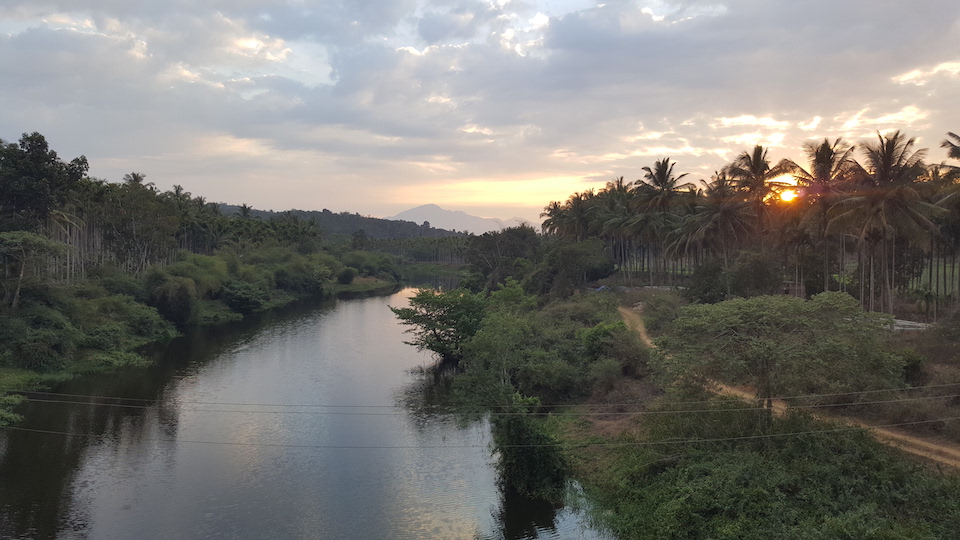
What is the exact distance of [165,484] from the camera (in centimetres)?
2369

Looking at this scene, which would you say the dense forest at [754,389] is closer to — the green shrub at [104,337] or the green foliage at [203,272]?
the green shrub at [104,337]

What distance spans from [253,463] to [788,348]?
69.0ft

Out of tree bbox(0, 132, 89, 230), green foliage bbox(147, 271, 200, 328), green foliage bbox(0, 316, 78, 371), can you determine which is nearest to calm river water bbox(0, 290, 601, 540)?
green foliage bbox(0, 316, 78, 371)

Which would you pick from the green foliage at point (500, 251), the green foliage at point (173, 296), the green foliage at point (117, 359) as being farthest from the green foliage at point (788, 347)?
the green foliage at point (500, 251)

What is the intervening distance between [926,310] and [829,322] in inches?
840

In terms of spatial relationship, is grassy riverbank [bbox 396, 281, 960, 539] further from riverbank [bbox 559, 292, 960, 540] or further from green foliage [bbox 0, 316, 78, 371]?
green foliage [bbox 0, 316, 78, 371]

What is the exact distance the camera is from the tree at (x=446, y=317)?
42906mm

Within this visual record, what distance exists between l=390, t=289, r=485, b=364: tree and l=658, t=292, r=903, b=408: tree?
2189cm

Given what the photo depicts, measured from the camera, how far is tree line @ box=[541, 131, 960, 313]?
31.3 meters

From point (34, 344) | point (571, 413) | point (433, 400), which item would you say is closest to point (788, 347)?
point (571, 413)

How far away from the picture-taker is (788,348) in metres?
20.3

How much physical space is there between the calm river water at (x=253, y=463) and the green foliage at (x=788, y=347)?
7206 millimetres

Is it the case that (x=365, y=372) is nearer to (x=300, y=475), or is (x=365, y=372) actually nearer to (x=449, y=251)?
(x=300, y=475)

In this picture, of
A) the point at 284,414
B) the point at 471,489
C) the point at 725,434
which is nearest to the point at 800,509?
the point at 725,434
